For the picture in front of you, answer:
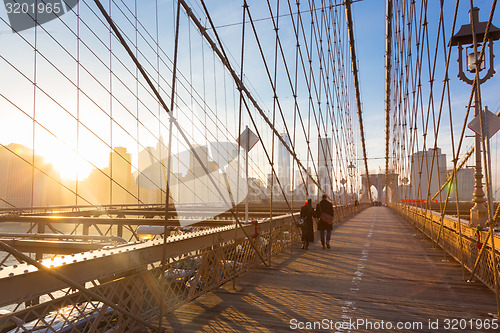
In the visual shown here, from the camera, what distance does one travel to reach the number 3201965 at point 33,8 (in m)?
8.34

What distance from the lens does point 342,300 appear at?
15.6 feet

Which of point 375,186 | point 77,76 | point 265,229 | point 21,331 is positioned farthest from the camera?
point 375,186

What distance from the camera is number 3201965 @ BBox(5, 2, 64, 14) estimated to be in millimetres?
8344

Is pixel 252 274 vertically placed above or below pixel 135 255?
below

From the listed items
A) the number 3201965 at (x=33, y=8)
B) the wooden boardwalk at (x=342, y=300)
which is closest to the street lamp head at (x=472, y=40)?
the wooden boardwalk at (x=342, y=300)

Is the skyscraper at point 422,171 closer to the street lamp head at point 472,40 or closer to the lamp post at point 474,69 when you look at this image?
the lamp post at point 474,69

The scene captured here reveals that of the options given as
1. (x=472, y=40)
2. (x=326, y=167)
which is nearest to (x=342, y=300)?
(x=472, y=40)

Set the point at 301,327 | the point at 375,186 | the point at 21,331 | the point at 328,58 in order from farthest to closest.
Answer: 1. the point at 375,186
2. the point at 328,58
3. the point at 301,327
4. the point at 21,331

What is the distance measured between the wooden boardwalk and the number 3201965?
301 inches

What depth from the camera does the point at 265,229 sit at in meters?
7.21

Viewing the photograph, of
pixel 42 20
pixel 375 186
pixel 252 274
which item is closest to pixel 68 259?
pixel 252 274

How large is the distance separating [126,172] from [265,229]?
22.5 feet

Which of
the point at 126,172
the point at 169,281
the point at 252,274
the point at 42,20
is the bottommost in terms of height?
the point at 252,274

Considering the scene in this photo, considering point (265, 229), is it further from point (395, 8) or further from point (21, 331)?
point (395, 8)
